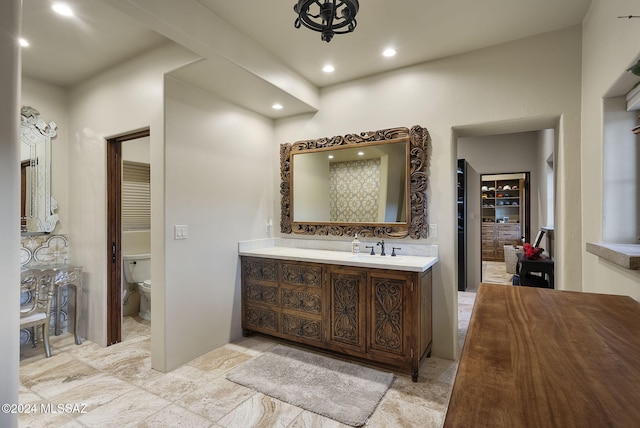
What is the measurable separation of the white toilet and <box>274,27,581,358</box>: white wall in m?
2.62

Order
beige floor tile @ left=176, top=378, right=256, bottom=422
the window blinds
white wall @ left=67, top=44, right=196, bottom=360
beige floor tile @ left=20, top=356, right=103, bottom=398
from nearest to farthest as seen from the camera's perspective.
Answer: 1. beige floor tile @ left=176, top=378, right=256, bottom=422
2. beige floor tile @ left=20, top=356, right=103, bottom=398
3. white wall @ left=67, top=44, right=196, bottom=360
4. the window blinds

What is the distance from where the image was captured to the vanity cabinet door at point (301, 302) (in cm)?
280

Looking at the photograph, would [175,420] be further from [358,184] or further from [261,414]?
[358,184]

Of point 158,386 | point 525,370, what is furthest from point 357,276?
point 525,370

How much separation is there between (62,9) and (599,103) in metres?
3.54

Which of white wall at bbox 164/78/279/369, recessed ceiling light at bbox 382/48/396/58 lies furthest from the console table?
recessed ceiling light at bbox 382/48/396/58

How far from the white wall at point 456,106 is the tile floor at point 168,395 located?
79cm

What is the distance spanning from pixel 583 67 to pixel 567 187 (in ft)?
2.87

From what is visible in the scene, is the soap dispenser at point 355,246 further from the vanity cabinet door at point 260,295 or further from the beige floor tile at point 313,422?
the beige floor tile at point 313,422

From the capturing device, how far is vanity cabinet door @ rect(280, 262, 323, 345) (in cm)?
280

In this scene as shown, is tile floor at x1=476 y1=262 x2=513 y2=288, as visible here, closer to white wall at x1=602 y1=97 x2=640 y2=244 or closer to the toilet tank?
white wall at x1=602 y1=97 x2=640 y2=244

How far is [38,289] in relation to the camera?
9.48 ft

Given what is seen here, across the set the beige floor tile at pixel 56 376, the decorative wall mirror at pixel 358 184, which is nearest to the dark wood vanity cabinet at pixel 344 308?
the decorative wall mirror at pixel 358 184

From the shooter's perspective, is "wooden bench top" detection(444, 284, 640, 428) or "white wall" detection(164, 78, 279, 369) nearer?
"wooden bench top" detection(444, 284, 640, 428)
